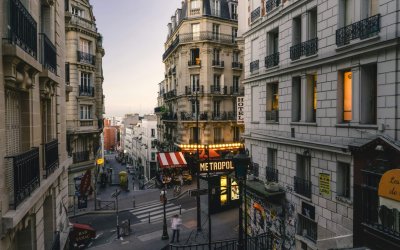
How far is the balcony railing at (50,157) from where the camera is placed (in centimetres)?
977

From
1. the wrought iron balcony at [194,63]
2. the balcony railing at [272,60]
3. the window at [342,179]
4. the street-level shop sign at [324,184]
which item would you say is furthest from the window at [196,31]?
the window at [342,179]

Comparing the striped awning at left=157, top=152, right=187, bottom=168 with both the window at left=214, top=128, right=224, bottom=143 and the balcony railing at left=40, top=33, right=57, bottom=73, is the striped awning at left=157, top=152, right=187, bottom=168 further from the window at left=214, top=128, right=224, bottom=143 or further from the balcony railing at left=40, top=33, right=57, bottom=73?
the balcony railing at left=40, top=33, right=57, bottom=73

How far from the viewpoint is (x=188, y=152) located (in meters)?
40.9

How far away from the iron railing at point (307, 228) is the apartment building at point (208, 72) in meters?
26.1

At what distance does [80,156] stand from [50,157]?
2341 cm

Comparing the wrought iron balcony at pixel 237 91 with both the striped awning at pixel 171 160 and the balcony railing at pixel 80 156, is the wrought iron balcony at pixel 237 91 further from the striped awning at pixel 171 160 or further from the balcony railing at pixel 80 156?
the balcony railing at pixel 80 156

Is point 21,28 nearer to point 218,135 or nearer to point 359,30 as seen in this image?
point 359,30

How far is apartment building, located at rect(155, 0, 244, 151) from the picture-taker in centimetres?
4072

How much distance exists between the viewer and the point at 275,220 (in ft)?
54.3

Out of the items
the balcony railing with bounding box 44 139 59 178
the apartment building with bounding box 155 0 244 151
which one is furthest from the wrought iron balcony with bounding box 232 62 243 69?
the balcony railing with bounding box 44 139 59 178

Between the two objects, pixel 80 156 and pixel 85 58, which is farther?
pixel 85 58

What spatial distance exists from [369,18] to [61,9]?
1238 centimetres

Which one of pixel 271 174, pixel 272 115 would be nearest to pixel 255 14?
pixel 272 115

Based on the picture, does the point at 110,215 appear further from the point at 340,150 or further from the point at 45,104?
the point at 340,150
